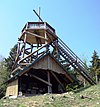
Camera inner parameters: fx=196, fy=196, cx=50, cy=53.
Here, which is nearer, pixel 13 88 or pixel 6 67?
pixel 13 88

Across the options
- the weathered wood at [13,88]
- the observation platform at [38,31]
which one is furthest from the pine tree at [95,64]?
the weathered wood at [13,88]

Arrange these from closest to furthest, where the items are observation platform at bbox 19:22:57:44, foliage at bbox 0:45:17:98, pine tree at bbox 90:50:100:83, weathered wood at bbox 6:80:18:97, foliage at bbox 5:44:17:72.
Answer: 1. weathered wood at bbox 6:80:18:97
2. observation platform at bbox 19:22:57:44
3. foliage at bbox 0:45:17:98
4. foliage at bbox 5:44:17:72
5. pine tree at bbox 90:50:100:83

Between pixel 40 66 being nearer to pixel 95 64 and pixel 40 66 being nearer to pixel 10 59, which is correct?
pixel 10 59

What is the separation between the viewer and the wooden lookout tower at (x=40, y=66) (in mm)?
19484

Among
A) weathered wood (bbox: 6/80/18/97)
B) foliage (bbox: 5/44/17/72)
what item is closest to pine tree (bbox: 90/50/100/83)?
foliage (bbox: 5/44/17/72)

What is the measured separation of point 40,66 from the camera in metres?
19.3

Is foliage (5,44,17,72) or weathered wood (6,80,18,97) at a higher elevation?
foliage (5,44,17,72)

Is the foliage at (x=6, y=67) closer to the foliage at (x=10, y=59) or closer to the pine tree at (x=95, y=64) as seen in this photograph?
the foliage at (x=10, y=59)

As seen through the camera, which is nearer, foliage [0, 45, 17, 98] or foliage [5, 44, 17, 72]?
foliage [0, 45, 17, 98]

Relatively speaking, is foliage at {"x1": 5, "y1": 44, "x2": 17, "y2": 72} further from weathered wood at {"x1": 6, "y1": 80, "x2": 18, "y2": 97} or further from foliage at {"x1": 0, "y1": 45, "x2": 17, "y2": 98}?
weathered wood at {"x1": 6, "y1": 80, "x2": 18, "y2": 97}

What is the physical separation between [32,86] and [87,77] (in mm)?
6367

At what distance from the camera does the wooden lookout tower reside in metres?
19.5

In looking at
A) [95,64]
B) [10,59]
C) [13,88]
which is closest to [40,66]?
[13,88]

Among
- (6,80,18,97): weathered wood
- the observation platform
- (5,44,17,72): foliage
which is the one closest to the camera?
(6,80,18,97): weathered wood
